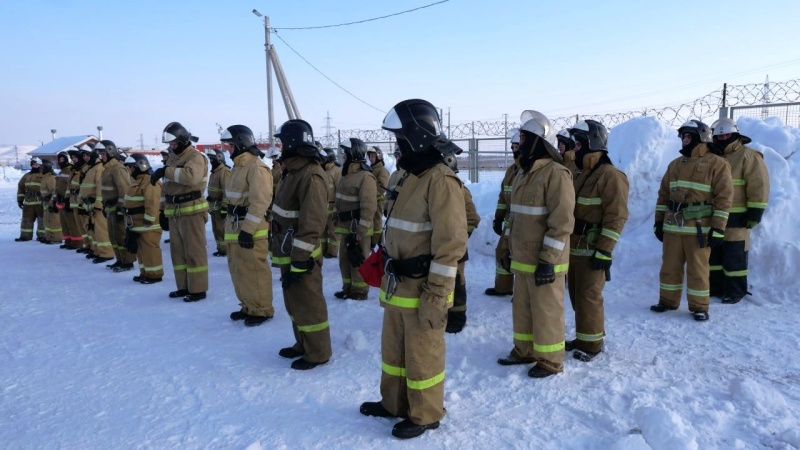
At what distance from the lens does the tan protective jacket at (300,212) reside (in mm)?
4449

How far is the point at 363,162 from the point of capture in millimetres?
7141

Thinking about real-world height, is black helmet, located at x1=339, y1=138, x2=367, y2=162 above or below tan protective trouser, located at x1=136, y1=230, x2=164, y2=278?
above

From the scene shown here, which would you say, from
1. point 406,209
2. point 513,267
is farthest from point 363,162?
point 406,209

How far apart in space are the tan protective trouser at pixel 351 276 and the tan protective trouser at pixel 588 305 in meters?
2.93

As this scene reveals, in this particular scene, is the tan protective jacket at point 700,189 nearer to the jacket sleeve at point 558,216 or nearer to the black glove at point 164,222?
the jacket sleeve at point 558,216

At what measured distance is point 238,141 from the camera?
5.98m

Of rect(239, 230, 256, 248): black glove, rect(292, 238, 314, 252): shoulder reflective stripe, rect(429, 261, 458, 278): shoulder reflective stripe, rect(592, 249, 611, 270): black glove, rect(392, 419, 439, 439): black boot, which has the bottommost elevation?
rect(392, 419, 439, 439): black boot

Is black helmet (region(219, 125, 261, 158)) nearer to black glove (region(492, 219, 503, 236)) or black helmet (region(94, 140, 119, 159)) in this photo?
black glove (region(492, 219, 503, 236))

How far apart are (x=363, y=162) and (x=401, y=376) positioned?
4.17m

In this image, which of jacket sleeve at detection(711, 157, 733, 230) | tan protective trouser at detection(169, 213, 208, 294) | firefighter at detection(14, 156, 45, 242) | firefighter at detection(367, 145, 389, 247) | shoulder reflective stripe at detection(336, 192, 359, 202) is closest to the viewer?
jacket sleeve at detection(711, 157, 733, 230)

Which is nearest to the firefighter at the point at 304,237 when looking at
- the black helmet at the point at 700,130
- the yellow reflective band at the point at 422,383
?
the yellow reflective band at the point at 422,383

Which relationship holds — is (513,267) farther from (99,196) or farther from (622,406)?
(99,196)

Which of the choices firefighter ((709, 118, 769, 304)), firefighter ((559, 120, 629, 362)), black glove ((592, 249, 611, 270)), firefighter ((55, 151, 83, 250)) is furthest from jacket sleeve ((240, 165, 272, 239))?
firefighter ((55, 151, 83, 250))

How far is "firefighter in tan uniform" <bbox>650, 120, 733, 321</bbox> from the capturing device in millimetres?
5641
